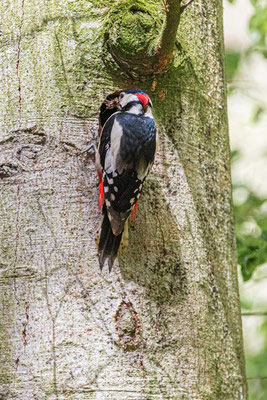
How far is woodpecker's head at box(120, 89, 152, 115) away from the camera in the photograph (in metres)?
2.25

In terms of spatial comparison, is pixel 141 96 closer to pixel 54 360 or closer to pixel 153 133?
pixel 153 133

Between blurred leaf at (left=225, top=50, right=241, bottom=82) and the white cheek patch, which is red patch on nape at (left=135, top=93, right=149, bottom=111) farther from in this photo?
blurred leaf at (left=225, top=50, right=241, bottom=82)

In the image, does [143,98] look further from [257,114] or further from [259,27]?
[257,114]

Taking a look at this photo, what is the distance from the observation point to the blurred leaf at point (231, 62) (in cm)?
413

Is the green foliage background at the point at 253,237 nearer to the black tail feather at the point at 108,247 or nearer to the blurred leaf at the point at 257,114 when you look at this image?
the blurred leaf at the point at 257,114

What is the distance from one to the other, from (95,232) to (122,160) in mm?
365

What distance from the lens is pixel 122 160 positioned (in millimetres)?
2320

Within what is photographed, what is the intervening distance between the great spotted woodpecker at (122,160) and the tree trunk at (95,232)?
0.15ft

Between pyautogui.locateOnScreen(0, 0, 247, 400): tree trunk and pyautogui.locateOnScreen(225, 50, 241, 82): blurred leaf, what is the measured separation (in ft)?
5.70

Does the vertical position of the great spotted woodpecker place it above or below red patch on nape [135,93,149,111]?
below

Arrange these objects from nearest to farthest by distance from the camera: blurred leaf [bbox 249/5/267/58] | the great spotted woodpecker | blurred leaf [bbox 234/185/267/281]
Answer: the great spotted woodpecker < blurred leaf [bbox 234/185/267/281] < blurred leaf [bbox 249/5/267/58]

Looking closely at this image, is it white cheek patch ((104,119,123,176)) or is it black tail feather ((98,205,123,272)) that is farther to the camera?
white cheek patch ((104,119,123,176))

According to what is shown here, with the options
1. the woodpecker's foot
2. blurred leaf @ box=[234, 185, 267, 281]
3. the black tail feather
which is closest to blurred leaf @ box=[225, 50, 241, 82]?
blurred leaf @ box=[234, 185, 267, 281]

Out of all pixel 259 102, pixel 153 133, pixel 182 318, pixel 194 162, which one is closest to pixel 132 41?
pixel 153 133
